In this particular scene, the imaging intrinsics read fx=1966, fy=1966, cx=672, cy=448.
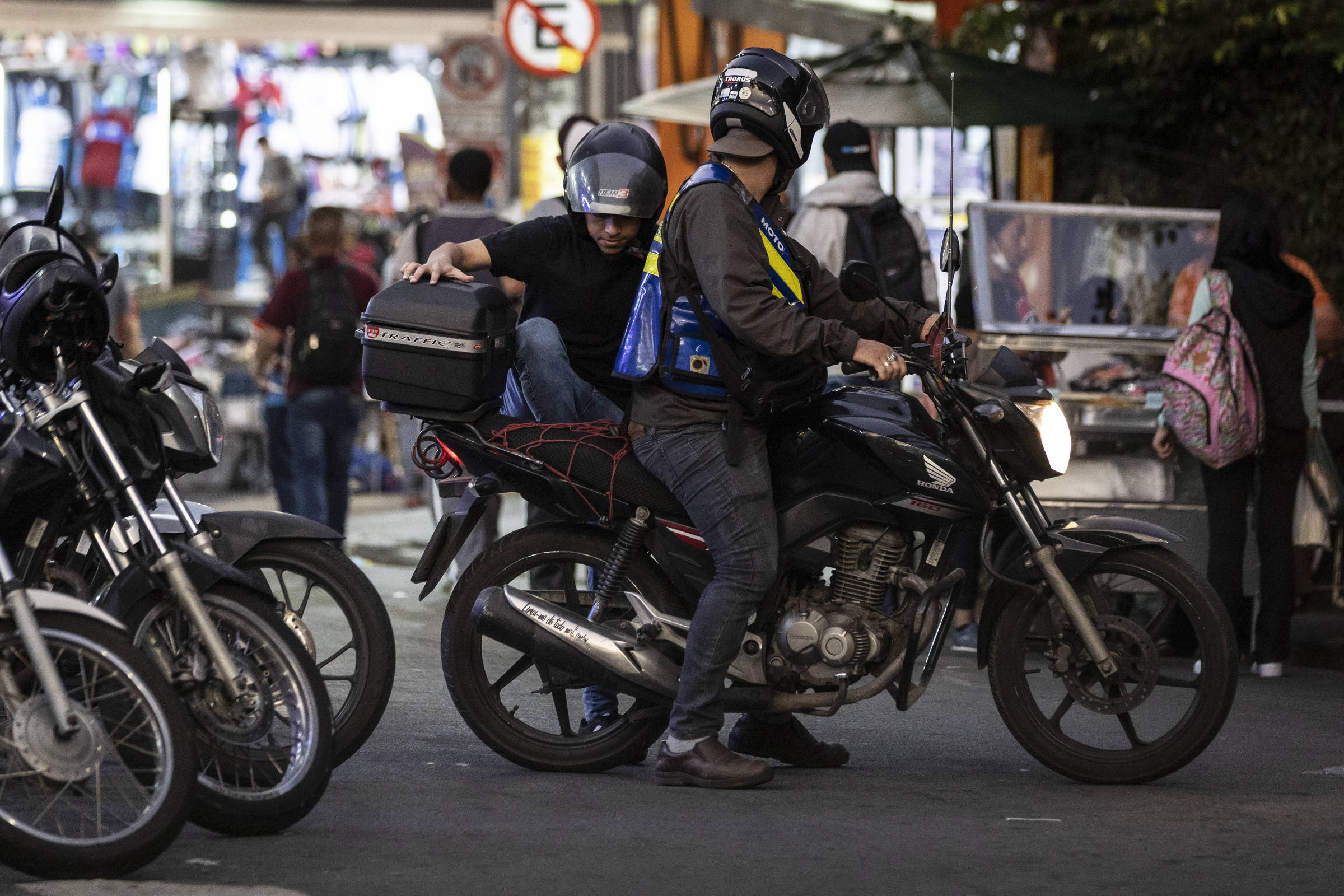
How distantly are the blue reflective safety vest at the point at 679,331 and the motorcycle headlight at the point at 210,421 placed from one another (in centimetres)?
108

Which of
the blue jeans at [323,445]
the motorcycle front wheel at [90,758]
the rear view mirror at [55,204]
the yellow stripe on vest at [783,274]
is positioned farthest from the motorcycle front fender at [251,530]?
the blue jeans at [323,445]

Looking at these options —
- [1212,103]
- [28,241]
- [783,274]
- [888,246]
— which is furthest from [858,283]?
[1212,103]

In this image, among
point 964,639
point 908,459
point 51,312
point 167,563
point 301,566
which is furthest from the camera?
point 964,639

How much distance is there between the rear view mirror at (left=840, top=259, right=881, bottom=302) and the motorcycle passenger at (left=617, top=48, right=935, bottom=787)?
0.10 meters

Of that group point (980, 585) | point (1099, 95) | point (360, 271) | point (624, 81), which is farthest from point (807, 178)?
point (980, 585)

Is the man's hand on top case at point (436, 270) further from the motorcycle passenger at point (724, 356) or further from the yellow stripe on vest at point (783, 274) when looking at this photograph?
the yellow stripe on vest at point (783, 274)

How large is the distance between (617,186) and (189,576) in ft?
6.07

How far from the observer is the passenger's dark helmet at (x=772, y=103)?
17.5ft

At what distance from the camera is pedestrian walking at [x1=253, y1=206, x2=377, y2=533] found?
31.7ft

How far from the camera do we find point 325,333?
9633 millimetres

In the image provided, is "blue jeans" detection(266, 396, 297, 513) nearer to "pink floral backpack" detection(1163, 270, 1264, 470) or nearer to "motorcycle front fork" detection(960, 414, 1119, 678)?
"pink floral backpack" detection(1163, 270, 1264, 470)

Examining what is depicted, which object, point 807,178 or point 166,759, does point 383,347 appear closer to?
point 166,759

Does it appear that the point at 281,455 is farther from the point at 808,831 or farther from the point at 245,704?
the point at 808,831

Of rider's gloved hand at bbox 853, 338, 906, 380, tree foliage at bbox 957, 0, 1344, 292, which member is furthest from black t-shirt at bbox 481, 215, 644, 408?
tree foliage at bbox 957, 0, 1344, 292
